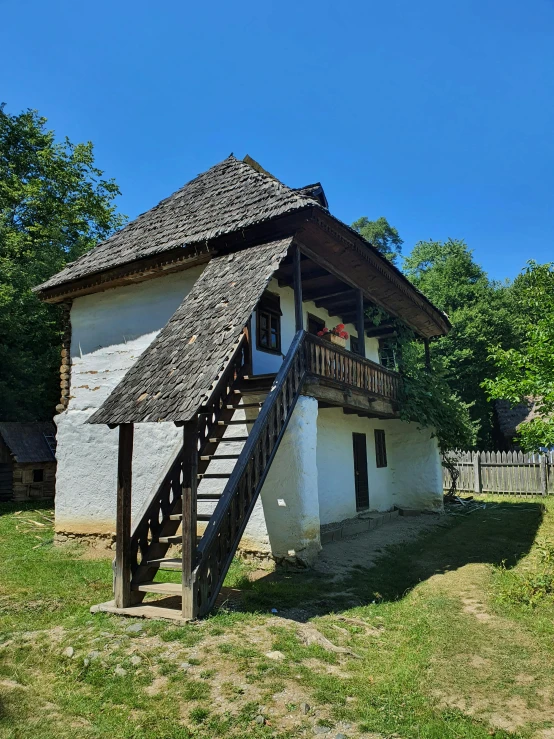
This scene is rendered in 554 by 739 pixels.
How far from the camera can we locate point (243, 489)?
260 inches

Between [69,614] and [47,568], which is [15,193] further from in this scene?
[69,614]

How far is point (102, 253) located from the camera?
1166cm

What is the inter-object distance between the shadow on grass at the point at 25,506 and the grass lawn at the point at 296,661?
7061mm

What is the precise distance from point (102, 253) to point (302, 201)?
5.54 meters

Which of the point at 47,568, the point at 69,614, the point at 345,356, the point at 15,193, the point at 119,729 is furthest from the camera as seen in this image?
the point at 15,193

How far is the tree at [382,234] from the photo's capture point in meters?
40.3

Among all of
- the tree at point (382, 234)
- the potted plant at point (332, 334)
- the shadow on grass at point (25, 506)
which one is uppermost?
the tree at point (382, 234)

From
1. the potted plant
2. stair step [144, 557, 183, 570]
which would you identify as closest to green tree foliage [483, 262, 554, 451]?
the potted plant

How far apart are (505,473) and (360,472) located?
8.43 meters

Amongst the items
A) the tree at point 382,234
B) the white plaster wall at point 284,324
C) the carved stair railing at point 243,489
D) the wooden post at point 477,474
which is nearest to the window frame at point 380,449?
the white plaster wall at point 284,324

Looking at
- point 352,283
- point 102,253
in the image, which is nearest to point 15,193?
point 102,253

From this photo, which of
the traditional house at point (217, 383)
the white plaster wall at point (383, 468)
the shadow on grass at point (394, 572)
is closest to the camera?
the traditional house at point (217, 383)

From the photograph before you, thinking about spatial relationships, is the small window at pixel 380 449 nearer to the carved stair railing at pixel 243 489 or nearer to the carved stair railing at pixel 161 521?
the carved stair railing at pixel 243 489

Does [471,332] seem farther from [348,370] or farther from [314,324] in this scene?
[348,370]
